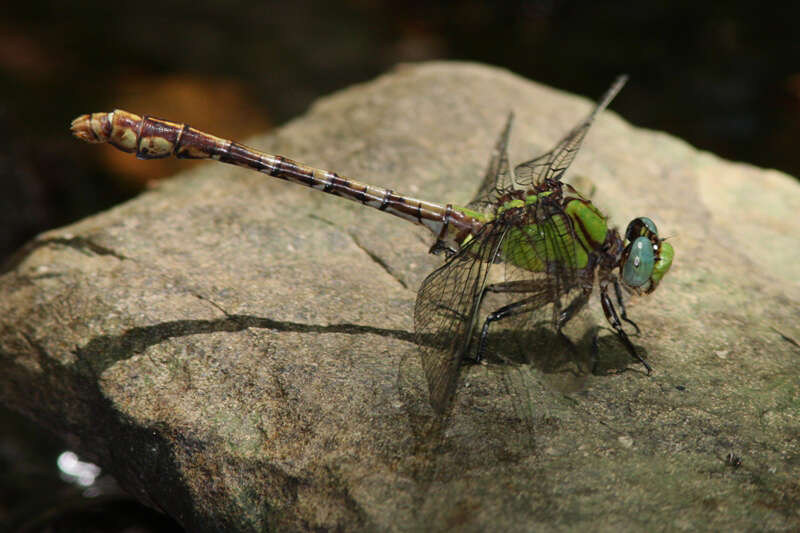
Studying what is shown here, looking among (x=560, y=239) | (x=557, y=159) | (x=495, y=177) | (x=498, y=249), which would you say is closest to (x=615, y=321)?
(x=560, y=239)

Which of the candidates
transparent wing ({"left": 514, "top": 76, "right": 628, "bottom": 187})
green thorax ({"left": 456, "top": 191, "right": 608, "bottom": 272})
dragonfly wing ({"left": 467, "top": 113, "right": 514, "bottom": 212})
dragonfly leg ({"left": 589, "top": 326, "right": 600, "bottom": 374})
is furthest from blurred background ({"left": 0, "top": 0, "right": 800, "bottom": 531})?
dragonfly leg ({"left": 589, "top": 326, "right": 600, "bottom": 374})

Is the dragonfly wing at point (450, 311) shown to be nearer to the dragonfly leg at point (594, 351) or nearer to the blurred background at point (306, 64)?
the dragonfly leg at point (594, 351)

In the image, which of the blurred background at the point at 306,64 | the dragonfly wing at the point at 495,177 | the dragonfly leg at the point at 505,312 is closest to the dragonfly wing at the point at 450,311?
the dragonfly leg at the point at 505,312

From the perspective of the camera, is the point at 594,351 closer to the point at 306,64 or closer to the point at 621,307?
the point at 621,307

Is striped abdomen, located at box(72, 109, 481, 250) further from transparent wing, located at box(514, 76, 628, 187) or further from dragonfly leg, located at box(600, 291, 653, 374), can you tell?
dragonfly leg, located at box(600, 291, 653, 374)

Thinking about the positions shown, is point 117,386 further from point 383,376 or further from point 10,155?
point 10,155

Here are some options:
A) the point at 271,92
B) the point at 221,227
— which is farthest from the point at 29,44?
the point at 221,227
